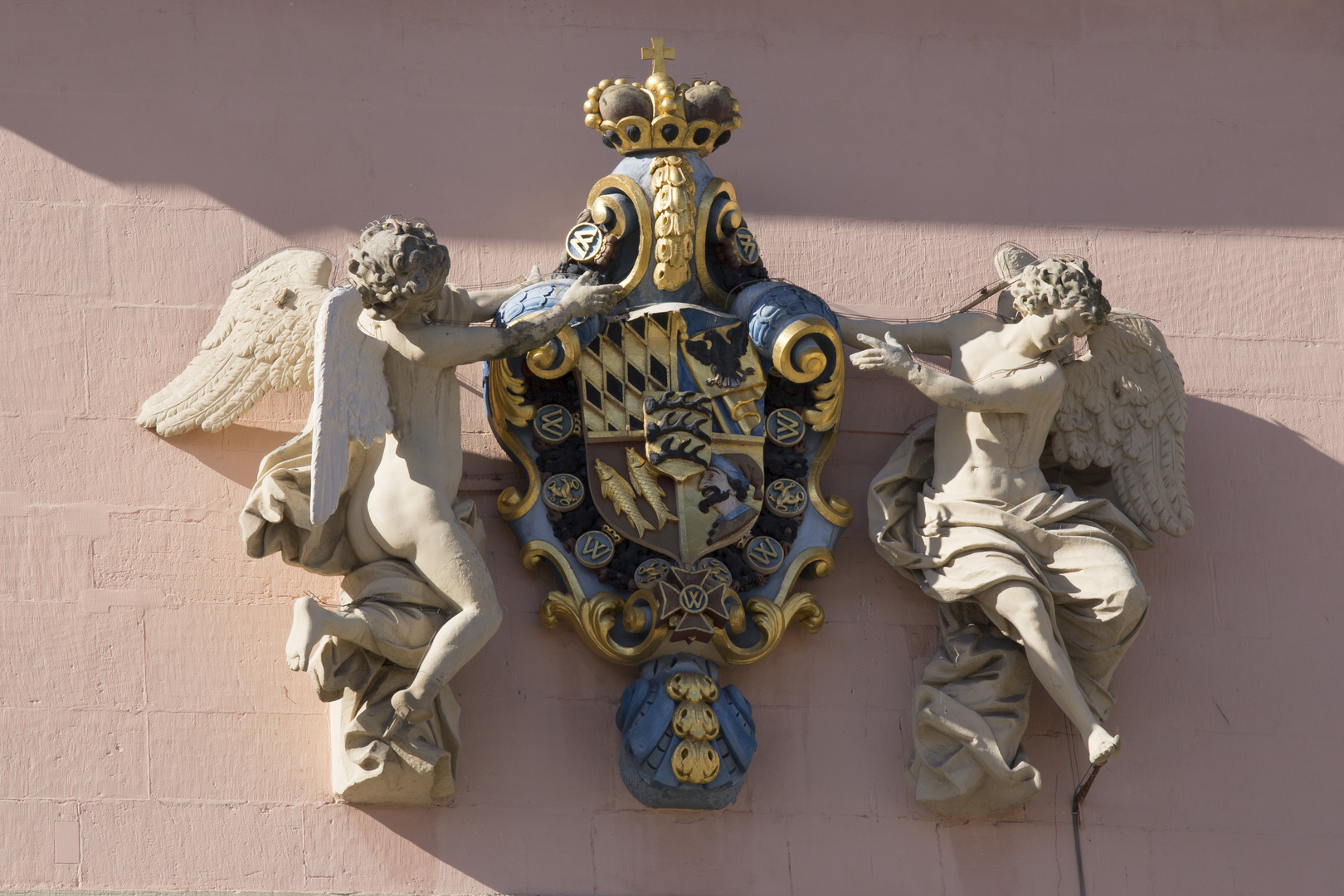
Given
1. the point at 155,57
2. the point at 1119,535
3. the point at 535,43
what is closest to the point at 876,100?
the point at 535,43

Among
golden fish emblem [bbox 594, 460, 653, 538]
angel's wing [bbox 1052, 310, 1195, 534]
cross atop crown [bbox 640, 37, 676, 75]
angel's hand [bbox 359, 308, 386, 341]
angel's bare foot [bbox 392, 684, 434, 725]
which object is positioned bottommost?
angel's bare foot [bbox 392, 684, 434, 725]

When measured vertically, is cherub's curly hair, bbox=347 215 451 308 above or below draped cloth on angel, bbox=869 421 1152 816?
above

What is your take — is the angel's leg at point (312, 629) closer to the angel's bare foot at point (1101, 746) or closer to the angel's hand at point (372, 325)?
the angel's hand at point (372, 325)

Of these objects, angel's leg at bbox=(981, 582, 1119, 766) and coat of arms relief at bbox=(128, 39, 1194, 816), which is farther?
angel's leg at bbox=(981, 582, 1119, 766)

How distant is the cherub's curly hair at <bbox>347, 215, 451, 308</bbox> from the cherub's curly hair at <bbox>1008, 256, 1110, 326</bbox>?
193 cm

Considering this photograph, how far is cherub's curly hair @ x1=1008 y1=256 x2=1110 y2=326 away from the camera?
341 inches

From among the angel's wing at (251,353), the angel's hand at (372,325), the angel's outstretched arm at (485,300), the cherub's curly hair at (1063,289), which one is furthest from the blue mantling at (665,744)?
the cherub's curly hair at (1063,289)

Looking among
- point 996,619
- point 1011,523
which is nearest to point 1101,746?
point 996,619

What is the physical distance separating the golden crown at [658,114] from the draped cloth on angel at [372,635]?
4.69ft

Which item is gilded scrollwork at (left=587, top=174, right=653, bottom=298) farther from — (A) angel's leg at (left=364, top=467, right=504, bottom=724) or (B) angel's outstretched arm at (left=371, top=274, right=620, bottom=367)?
(A) angel's leg at (left=364, top=467, right=504, bottom=724)

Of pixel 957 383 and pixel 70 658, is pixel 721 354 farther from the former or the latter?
pixel 70 658

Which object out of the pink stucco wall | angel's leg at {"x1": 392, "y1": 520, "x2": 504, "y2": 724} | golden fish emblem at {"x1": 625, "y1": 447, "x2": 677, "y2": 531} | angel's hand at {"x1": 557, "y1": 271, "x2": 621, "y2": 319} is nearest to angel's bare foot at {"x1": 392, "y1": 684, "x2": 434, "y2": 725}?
angel's leg at {"x1": 392, "y1": 520, "x2": 504, "y2": 724}

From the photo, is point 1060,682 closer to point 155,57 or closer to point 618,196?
point 618,196

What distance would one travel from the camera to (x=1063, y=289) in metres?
8.66
